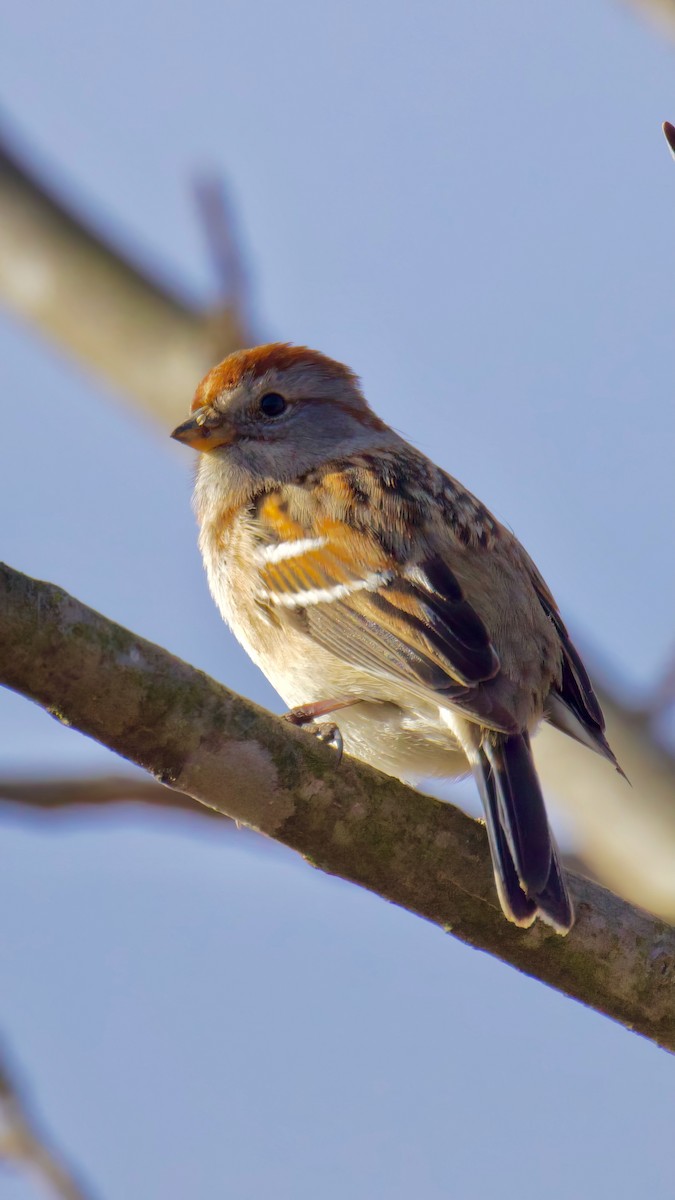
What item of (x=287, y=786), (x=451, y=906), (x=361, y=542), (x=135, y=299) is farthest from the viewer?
(x=135, y=299)

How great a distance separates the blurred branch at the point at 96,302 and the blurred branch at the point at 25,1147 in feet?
13.2

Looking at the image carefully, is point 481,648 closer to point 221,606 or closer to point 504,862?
point 504,862

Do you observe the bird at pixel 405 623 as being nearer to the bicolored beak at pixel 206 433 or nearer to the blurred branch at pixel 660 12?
the bicolored beak at pixel 206 433

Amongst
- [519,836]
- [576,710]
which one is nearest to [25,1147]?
[519,836]

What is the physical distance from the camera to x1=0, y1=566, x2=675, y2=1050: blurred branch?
3123 millimetres

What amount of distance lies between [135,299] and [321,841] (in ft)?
14.6

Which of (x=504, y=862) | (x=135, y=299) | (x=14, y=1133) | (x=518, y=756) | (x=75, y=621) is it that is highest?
(x=135, y=299)

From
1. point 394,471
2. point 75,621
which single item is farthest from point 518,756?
point 75,621

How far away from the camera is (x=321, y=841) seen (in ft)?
11.7

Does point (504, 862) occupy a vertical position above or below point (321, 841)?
above

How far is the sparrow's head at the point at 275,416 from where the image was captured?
5562 mm

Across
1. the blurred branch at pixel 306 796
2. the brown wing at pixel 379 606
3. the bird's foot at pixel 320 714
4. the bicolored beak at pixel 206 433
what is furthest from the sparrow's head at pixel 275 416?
the blurred branch at pixel 306 796

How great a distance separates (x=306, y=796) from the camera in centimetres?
349

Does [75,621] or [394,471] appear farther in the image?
[394,471]
